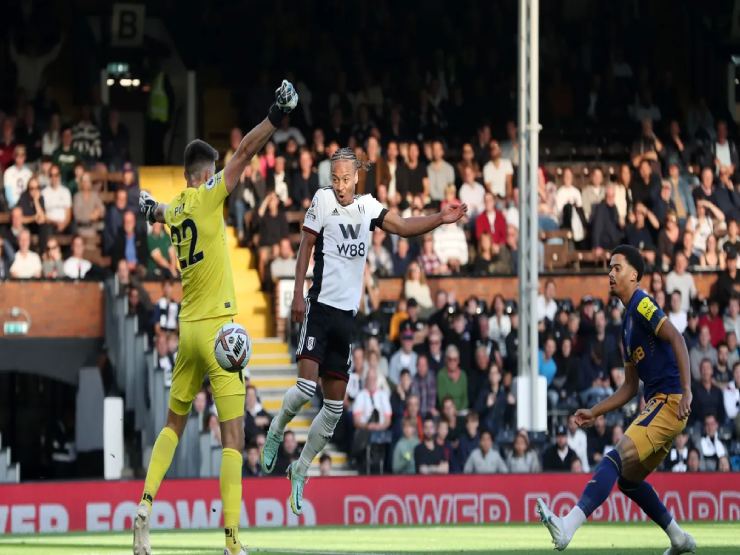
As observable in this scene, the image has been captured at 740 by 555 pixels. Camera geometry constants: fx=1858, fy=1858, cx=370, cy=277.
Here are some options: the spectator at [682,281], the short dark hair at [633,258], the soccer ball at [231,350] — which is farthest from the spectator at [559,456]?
the soccer ball at [231,350]

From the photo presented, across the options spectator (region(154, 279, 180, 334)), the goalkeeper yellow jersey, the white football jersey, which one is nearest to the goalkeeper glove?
the goalkeeper yellow jersey

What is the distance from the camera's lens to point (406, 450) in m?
22.8

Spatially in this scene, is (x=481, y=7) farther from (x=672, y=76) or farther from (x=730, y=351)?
(x=730, y=351)

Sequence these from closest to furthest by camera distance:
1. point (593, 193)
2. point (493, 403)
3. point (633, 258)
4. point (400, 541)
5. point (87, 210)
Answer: point (633, 258) < point (400, 541) < point (493, 403) < point (87, 210) < point (593, 193)

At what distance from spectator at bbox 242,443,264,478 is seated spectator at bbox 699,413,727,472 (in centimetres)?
578

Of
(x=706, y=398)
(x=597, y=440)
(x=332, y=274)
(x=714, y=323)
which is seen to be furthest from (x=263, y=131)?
(x=714, y=323)

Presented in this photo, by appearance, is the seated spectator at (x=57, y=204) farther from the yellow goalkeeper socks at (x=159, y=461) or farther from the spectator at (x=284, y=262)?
the yellow goalkeeper socks at (x=159, y=461)

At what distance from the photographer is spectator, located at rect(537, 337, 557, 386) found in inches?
960

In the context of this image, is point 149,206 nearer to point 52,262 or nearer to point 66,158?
point 52,262

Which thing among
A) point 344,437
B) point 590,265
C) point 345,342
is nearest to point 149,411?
point 344,437

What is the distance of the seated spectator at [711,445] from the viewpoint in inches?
929

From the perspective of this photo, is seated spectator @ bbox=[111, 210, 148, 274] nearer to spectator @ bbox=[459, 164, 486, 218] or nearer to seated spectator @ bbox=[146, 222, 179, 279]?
seated spectator @ bbox=[146, 222, 179, 279]

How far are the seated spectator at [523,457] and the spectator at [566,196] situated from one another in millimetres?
6028

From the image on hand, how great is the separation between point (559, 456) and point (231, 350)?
11.4 metres
